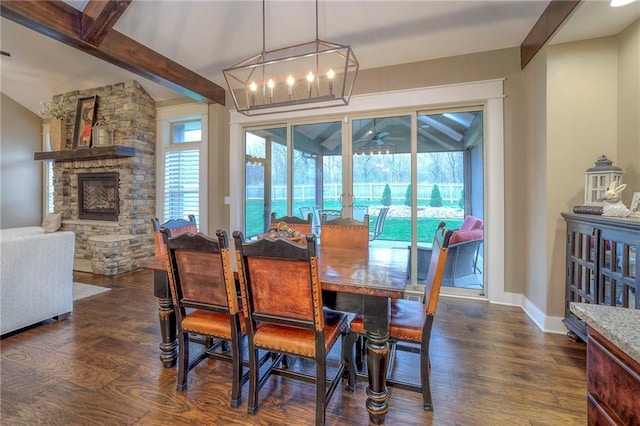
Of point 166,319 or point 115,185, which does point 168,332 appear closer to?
point 166,319

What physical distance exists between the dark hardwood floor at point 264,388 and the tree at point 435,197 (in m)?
1.48

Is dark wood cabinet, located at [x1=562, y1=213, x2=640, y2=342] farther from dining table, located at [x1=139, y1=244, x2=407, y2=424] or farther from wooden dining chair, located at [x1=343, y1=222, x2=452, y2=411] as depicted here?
dining table, located at [x1=139, y1=244, x2=407, y2=424]

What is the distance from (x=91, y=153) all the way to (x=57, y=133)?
1151 mm

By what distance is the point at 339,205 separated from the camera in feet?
13.2

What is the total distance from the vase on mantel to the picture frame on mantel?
0.31 metres

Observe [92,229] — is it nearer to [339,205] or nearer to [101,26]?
[101,26]

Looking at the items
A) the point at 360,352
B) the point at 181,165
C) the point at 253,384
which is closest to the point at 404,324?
the point at 360,352

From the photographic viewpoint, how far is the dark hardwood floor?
1604mm

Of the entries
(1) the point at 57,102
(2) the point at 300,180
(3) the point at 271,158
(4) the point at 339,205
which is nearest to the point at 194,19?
(3) the point at 271,158

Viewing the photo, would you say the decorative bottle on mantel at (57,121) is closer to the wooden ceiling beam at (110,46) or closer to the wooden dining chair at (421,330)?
the wooden ceiling beam at (110,46)

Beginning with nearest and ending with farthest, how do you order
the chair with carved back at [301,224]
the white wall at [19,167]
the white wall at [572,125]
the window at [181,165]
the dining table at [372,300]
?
the dining table at [372,300] < the white wall at [572,125] < the chair with carved back at [301,224] < the window at [181,165] < the white wall at [19,167]

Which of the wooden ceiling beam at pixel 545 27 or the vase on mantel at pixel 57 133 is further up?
the wooden ceiling beam at pixel 545 27

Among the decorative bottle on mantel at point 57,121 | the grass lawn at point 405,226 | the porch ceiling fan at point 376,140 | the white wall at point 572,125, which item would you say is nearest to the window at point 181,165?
the grass lawn at point 405,226

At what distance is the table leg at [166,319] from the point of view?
197cm
